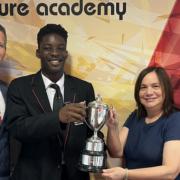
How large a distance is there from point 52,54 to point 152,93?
1.79ft

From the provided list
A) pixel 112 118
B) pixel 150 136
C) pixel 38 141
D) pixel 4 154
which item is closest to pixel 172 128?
pixel 150 136

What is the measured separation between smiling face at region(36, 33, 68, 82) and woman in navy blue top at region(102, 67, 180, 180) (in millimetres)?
372

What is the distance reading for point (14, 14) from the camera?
242cm

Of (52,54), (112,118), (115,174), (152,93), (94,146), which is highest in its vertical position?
(52,54)

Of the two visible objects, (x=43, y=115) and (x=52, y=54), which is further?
(x=52, y=54)

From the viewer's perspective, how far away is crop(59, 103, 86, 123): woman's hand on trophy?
5.46 feet

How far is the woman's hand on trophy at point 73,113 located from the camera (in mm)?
1665

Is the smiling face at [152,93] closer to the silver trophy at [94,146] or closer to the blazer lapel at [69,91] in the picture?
the silver trophy at [94,146]

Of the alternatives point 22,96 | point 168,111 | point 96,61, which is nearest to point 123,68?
point 96,61

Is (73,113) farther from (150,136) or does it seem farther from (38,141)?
(150,136)

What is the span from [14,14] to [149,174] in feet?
4.37

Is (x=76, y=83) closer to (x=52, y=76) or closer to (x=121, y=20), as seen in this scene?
(x=52, y=76)

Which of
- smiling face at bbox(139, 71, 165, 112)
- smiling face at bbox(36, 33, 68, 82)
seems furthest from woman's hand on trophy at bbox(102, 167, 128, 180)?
smiling face at bbox(36, 33, 68, 82)

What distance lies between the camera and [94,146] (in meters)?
1.77
